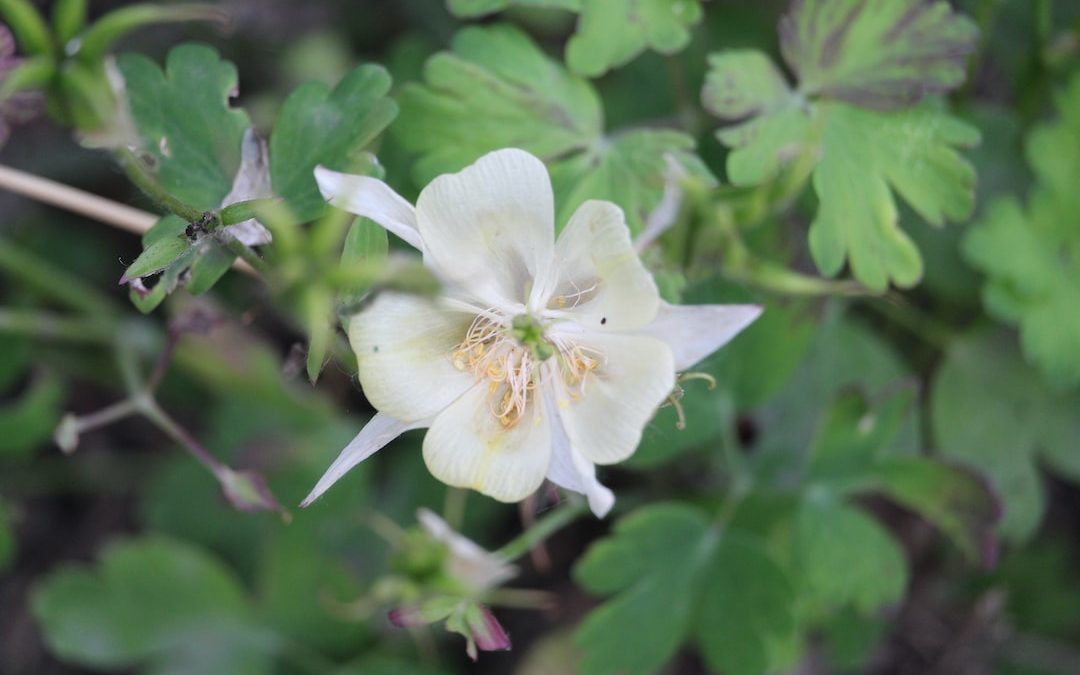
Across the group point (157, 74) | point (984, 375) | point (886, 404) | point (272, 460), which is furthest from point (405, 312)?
point (984, 375)

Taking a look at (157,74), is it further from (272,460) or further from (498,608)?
(498,608)

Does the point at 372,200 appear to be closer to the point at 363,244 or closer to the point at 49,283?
the point at 363,244

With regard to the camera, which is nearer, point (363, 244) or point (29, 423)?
point (363, 244)

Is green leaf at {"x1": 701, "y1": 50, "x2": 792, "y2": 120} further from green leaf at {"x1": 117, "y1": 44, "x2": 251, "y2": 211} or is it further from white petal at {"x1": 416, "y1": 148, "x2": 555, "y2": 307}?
green leaf at {"x1": 117, "y1": 44, "x2": 251, "y2": 211}

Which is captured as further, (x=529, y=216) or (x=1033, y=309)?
(x=1033, y=309)

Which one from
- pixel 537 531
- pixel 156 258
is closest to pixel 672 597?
pixel 537 531

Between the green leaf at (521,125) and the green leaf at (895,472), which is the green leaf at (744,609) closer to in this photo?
the green leaf at (895,472)
